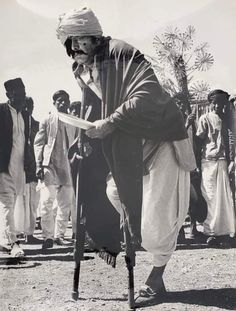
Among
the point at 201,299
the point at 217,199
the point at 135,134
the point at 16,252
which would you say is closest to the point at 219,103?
the point at 217,199

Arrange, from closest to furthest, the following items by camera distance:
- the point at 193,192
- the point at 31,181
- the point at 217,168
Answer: the point at 193,192
the point at 31,181
the point at 217,168

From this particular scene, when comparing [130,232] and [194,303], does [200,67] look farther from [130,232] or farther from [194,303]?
[194,303]

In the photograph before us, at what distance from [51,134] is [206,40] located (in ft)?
3.19

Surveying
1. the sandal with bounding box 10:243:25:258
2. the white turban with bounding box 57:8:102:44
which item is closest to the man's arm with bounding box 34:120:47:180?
the sandal with bounding box 10:243:25:258

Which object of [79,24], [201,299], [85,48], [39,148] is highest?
[79,24]

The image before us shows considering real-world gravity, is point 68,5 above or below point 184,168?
above

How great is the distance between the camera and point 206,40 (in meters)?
3.47

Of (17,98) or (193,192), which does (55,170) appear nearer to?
(17,98)

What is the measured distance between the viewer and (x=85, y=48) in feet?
10.5

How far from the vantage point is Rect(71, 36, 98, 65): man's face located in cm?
321

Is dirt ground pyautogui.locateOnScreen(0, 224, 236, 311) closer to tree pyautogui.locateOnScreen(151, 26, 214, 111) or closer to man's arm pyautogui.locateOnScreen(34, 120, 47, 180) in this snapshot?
man's arm pyautogui.locateOnScreen(34, 120, 47, 180)

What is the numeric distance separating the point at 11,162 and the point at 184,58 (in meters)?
1.10

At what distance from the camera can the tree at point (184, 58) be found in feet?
11.1

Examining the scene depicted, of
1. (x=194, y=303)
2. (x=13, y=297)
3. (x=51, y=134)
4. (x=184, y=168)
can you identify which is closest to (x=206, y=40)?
(x=184, y=168)
